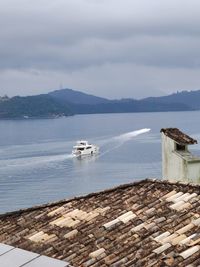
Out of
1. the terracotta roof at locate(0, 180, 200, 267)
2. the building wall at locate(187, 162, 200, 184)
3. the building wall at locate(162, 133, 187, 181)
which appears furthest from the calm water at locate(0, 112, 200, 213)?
the terracotta roof at locate(0, 180, 200, 267)

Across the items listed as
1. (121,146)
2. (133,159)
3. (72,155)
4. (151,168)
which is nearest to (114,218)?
(151,168)

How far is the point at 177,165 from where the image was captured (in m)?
15.8

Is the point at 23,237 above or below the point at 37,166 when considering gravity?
above

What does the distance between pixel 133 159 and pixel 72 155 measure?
1595cm

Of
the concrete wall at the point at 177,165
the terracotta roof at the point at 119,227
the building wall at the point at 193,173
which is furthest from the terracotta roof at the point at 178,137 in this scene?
the terracotta roof at the point at 119,227

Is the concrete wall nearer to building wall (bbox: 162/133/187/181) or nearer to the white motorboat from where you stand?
building wall (bbox: 162/133/187/181)

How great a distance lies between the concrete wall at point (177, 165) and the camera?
49.9 ft

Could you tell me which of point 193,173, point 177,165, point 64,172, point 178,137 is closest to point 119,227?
point 193,173

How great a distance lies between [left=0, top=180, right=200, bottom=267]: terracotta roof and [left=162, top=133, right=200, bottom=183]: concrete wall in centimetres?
239

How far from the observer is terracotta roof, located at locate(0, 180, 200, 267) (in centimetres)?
912

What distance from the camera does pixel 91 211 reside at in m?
12.0

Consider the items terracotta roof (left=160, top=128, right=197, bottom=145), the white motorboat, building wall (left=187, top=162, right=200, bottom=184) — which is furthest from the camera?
the white motorboat

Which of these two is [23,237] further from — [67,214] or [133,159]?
[133,159]

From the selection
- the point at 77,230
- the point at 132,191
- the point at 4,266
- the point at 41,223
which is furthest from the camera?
the point at 132,191
